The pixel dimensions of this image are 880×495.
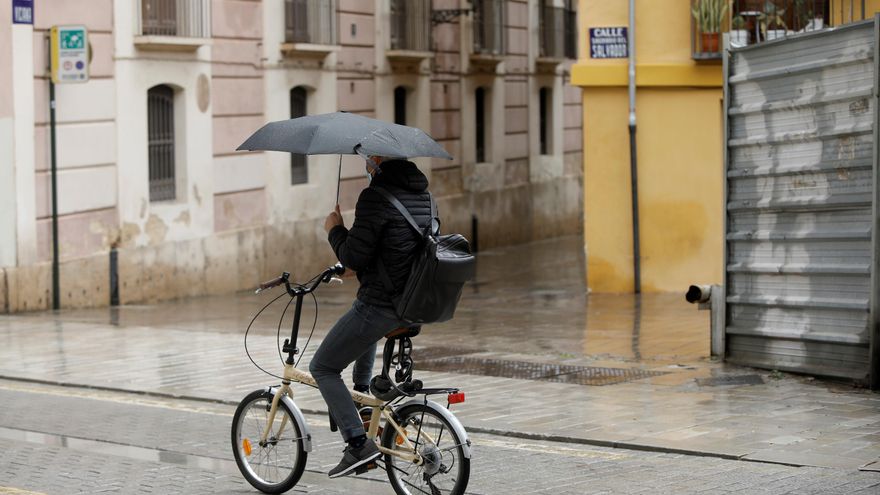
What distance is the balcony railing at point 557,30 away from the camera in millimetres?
32719

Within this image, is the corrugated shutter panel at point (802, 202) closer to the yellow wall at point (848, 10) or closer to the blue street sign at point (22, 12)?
the yellow wall at point (848, 10)

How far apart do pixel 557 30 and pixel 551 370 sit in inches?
858

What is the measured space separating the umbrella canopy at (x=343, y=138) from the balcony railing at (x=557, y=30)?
25.4 m

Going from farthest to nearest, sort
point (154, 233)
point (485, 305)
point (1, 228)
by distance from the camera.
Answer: point (154, 233)
point (485, 305)
point (1, 228)

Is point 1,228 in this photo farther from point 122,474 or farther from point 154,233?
point 122,474

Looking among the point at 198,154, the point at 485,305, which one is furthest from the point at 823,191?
the point at 198,154

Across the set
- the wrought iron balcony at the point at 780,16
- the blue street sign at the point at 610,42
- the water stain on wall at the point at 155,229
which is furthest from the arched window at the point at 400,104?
the wrought iron balcony at the point at 780,16

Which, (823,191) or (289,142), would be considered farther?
(823,191)

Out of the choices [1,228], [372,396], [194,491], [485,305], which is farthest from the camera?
[485,305]

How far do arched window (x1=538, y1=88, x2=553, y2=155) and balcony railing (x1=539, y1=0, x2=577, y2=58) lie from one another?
3.07 feet

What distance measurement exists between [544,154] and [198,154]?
44.4ft

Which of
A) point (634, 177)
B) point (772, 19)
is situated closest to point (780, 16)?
point (772, 19)

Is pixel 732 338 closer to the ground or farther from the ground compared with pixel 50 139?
closer to the ground

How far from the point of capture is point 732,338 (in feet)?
39.7
